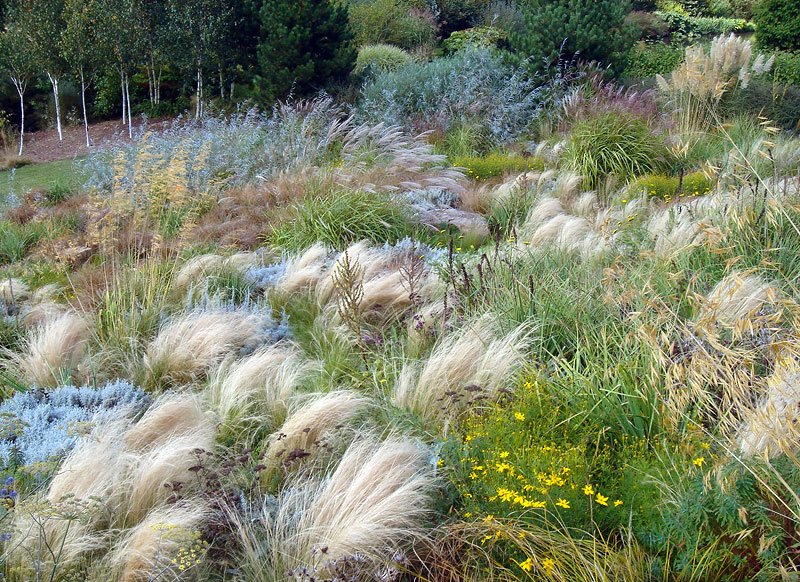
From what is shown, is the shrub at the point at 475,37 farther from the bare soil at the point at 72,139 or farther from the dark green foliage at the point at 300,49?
the bare soil at the point at 72,139

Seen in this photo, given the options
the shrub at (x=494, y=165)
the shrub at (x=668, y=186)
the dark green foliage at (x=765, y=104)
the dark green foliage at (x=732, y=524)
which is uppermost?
the dark green foliage at (x=765, y=104)

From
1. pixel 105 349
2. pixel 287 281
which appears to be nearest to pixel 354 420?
pixel 105 349

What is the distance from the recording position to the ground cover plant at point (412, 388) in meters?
2.24

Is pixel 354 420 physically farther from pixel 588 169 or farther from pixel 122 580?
pixel 588 169

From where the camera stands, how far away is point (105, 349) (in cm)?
416

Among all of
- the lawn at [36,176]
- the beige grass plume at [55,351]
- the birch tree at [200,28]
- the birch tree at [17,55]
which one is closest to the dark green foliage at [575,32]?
the birch tree at [200,28]

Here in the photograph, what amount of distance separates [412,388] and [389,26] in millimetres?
20235

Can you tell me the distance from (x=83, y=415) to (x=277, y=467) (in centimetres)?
105

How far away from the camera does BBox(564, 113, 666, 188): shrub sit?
8.43 metres

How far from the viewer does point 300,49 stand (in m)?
13.3

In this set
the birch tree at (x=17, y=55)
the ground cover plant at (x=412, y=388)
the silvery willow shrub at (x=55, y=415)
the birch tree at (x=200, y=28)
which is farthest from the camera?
the birch tree at (x=17, y=55)

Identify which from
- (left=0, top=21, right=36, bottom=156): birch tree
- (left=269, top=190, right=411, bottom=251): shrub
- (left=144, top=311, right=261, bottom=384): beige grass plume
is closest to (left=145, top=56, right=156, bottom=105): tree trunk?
(left=0, top=21, right=36, bottom=156): birch tree

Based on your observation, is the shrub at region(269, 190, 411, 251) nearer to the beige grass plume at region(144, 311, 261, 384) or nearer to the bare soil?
the beige grass plume at region(144, 311, 261, 384)

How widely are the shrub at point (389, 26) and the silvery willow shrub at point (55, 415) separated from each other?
19335 mm
